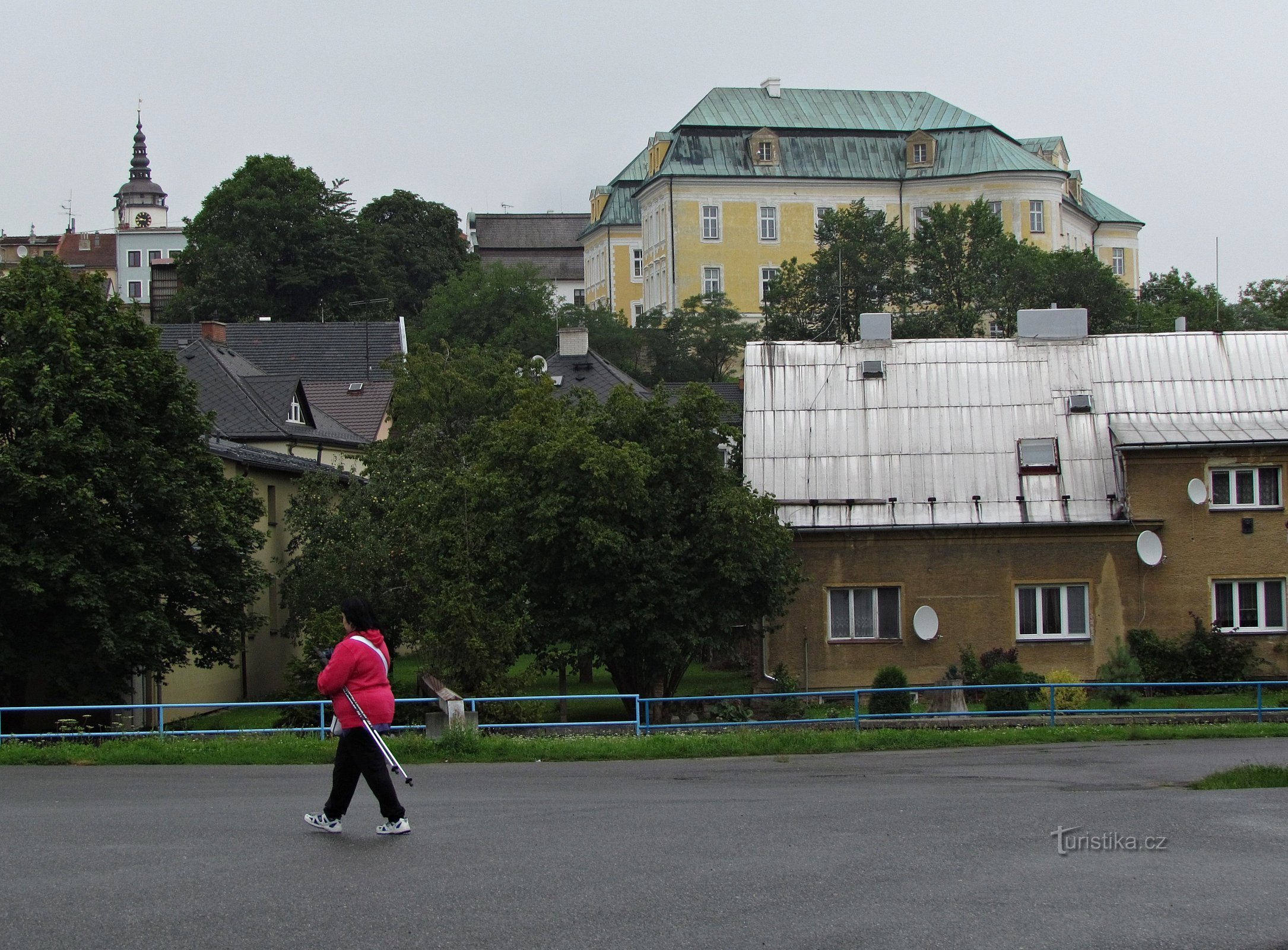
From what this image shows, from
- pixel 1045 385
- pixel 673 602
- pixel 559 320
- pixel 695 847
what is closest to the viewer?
pixel 695 847

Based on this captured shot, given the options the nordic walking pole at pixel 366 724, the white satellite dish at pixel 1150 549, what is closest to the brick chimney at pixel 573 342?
the white satellite dish at pixel 1150 549

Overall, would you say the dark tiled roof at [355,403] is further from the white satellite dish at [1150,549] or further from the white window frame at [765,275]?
the white window frame at [765,275]

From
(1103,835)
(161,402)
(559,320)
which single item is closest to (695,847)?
(1103,835)

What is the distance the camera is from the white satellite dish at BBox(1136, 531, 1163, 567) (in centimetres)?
3094

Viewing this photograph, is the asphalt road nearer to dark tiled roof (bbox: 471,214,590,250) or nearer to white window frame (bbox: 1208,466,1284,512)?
white window frame (bbox: 1208,466,1284,512)

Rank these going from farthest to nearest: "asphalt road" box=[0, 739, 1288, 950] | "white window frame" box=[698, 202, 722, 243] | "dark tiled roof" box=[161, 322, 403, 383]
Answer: "white window frame" box=[698, 202, 722, 243] → "dark tiled roof" box=[161, 322, 403, 383] → "asphalt road" box=[0, 739, 1288, 950]

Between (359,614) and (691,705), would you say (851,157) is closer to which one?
(691,705)

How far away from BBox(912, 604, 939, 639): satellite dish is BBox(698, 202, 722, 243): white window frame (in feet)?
200

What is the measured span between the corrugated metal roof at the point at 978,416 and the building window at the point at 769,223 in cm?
5497

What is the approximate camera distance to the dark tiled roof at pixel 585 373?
62.8 metres

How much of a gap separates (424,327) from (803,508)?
4734cm

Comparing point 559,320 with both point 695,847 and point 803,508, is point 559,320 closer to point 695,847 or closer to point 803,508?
point 803,508

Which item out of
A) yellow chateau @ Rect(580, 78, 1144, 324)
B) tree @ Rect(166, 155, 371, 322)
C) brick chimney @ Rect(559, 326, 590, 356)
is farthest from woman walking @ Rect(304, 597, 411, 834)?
yellow chateau @ Rect(580, 78, 1144, 324)

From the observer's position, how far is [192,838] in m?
10.5
